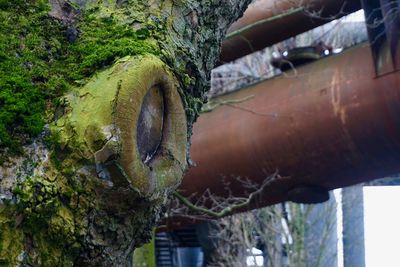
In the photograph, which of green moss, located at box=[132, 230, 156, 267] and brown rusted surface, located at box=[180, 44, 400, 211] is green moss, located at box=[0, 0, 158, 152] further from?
green moss, located at box=[132, 230, 156, 267]

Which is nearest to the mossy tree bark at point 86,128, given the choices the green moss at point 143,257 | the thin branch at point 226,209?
the thin branch at point 226,209

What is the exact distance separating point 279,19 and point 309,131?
86 centimetres

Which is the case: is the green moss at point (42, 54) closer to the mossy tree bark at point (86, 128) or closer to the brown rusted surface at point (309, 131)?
the mossy tree bark at point (86, 128)

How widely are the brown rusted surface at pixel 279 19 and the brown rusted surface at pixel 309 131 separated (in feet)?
1.12

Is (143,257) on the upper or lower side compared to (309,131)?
lower

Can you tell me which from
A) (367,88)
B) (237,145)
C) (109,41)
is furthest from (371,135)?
(109,41)

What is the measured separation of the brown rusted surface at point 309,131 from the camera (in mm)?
3887

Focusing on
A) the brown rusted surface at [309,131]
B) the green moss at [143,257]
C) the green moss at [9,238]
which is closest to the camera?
the green moss at [9,238]

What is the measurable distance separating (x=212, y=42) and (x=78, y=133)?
0.60 meters

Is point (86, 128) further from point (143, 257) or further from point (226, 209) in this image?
point (143, 257)

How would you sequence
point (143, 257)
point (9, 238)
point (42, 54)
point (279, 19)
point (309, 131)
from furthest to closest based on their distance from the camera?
point (143, 257) < point (279, 19) < point (309, 131) < point (42, 54) < point (9, 238)

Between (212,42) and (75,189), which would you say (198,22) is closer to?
(212,42)

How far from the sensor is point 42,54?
1.61 m

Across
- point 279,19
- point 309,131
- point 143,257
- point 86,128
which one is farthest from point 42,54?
point 143,257
